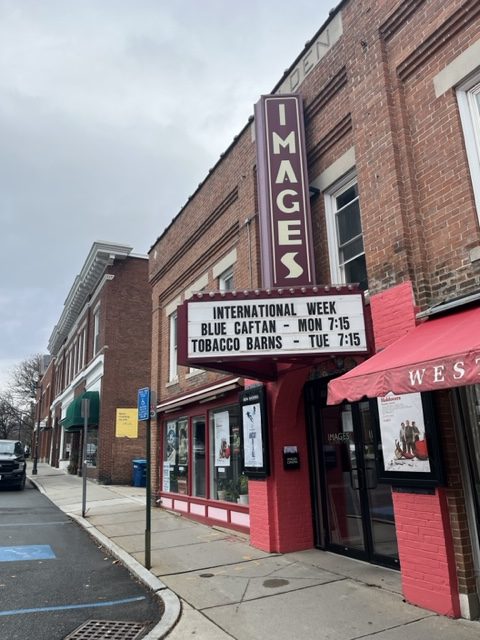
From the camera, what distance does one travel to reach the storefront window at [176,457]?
12500 millimetres

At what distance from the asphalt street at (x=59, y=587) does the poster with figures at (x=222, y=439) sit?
112 inches

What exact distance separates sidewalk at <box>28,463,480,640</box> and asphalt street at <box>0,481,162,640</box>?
283 mm

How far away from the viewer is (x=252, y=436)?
8820mm

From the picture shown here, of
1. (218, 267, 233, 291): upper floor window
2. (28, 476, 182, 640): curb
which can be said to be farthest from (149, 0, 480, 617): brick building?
(28, 476, 182, 640): curb

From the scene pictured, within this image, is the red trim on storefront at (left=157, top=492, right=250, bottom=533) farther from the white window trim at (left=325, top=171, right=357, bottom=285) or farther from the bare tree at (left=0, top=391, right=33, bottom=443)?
the bare tree at (left=0, top=391, right=33, bottom=443)

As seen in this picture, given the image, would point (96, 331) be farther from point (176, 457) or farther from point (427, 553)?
point (427, 553)

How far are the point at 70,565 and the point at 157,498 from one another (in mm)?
6110

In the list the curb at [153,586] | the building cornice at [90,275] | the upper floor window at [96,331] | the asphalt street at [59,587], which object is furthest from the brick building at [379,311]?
the upper floor window at [96,331]

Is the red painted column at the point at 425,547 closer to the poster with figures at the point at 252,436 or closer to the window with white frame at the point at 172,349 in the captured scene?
the poster with figures at the point at 252,436

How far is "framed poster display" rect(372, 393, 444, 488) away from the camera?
538cm

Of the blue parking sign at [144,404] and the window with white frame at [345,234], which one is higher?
the window with white frame at [345,234]

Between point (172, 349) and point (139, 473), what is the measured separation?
7.57 metres

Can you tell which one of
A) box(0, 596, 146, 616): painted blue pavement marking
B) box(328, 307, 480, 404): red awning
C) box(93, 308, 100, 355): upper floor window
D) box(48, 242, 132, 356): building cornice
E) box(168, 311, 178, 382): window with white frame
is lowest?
box(0, 596, 146, 616): painted blue pavement marking

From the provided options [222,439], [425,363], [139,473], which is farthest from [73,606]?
[139,473]
